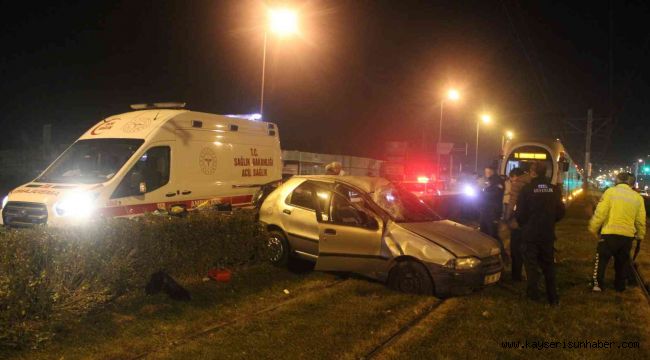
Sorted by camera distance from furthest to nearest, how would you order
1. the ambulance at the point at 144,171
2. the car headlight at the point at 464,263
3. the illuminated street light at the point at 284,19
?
the illuminated street light at the point at 284,19, the ambulance at the point at 144,171, the car headlight at the point at 464,263

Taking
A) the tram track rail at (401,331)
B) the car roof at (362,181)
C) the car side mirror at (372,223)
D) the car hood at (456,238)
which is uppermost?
the car roof at (362,181)

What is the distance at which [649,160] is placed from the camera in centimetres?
4631

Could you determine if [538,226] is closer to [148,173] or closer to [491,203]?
[491,203]

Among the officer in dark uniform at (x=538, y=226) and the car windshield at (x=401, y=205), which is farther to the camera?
the car windshield at (x=401, y=205)

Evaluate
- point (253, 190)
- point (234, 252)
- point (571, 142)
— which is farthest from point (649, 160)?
point (234, 252)

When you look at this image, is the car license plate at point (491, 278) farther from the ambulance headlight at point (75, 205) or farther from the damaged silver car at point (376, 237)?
the ambulance headlight at point (75, 205)

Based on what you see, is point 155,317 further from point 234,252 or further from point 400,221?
point 400,221

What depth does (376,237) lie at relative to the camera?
699 centimetres

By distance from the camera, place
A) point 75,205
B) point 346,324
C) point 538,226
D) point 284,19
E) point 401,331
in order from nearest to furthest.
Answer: point 401,331 → point 346,324 → point 538,226 → point 75,205 → point 284,19

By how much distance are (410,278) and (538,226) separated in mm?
1724

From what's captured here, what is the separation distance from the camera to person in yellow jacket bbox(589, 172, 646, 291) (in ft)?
23.6

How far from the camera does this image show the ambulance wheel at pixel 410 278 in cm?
665

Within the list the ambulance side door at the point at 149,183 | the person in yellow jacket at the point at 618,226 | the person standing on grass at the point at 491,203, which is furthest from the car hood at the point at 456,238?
the ambulance side door at the point at 149,183

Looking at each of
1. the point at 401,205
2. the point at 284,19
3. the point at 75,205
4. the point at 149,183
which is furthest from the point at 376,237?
the point at 284,19
